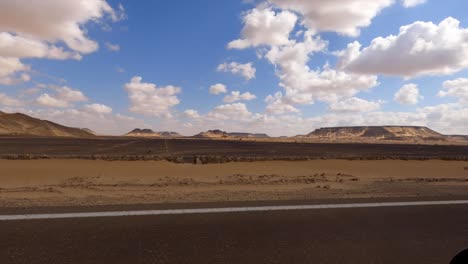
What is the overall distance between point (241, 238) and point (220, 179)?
31.5 ft

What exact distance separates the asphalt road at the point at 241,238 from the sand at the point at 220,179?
2.38 m

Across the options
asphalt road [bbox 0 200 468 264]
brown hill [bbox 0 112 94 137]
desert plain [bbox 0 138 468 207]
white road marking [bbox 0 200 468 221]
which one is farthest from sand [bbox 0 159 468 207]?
brown hill [bbox 0 112 94 137]

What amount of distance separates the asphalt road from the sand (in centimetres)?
238

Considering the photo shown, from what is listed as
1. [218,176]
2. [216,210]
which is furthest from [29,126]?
[216,210]

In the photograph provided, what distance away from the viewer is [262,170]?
18500 millimetres

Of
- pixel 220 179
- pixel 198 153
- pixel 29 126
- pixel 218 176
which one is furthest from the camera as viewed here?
pixel 29 126

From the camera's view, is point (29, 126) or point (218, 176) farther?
point (29, 126)

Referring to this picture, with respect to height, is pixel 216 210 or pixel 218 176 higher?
pixel 216 210

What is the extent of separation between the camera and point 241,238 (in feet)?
16.8

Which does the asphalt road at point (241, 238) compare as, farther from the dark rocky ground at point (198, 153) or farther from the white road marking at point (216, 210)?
the dark rocky ground at point (198, 153)

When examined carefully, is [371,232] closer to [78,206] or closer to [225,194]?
[225,194]

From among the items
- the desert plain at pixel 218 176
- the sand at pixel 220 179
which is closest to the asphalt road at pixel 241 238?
the sand at pixel 220 179

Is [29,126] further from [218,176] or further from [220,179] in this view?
[220,179]

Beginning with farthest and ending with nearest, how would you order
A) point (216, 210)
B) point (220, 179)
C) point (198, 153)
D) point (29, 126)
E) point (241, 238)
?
point (29, 126) < point (198, 153) < point (220, 179) < point (216, 210) < point (241, 238)
